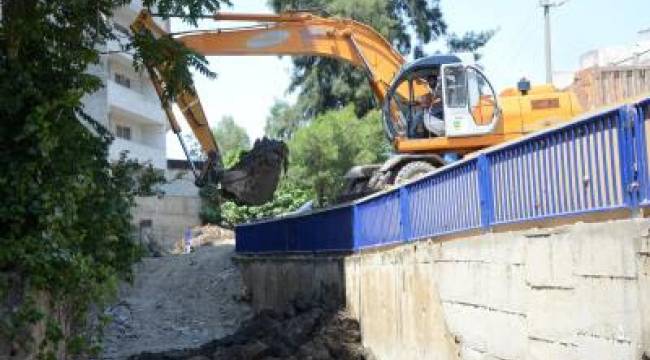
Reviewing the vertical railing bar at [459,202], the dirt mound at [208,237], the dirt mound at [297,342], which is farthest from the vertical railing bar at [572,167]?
the dirt mound at [208,237]

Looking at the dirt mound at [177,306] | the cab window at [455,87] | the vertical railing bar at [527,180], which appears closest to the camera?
the vertical railing bar at [527,180]

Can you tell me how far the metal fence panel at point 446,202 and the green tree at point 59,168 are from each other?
10.3 feet

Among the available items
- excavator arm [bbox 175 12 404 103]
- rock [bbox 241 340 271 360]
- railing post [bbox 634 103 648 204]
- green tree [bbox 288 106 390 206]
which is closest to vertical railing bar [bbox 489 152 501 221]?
railing post [bbox 634 103 648 204]

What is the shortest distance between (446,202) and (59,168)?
4850 mm

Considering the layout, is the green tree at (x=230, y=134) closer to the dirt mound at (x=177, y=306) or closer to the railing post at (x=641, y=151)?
the dirt mound at (x=177, y=306)

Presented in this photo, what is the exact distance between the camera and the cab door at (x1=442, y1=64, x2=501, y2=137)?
16266 millimetres

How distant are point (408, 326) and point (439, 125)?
609 cm

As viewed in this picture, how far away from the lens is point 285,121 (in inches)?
1813

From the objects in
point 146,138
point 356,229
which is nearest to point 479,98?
point 356,229

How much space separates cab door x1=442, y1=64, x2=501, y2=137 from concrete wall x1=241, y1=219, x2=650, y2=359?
344cm

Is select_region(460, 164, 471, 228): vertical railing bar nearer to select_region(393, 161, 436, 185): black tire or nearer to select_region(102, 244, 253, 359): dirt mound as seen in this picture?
select_region(393, 161, 436, 185): black tire

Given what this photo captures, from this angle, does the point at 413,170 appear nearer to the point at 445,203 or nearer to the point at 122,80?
the point at 445,203

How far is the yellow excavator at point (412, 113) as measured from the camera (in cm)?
1619

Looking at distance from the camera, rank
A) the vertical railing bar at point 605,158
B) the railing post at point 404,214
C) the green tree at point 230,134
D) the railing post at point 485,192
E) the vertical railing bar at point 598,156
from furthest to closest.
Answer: the green tree at point 230,134, the railing post at point 404,214, the railing post at point 485,192, the vertical railing bar at point 598,156, the vertical railing bar at point 605,158
